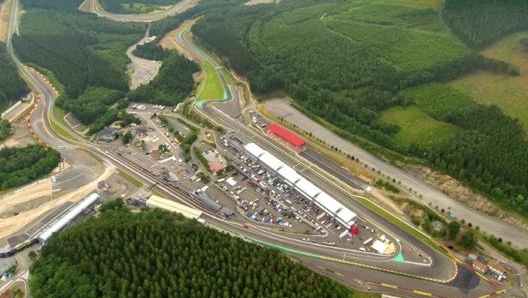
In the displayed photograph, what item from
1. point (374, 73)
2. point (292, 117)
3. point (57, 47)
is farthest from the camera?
point (57, 47)

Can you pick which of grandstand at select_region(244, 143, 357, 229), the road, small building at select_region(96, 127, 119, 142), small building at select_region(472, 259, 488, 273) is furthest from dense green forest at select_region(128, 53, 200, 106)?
small building at select_region(472, 259, 488, 273)

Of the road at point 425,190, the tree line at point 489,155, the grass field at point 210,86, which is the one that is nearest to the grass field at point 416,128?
Result: the tree line at point 489,155

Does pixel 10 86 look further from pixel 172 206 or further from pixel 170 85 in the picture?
pixel 172 206

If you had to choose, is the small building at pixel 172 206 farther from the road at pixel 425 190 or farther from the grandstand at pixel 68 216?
the road at pixel 425 190

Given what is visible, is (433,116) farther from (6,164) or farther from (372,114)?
(6,164)


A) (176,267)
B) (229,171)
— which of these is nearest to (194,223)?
(176,267)

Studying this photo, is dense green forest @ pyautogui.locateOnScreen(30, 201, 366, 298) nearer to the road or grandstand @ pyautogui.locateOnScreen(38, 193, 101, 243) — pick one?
grandstand @ pyautogui.locateOnScreen(38, 193, 101, 243)

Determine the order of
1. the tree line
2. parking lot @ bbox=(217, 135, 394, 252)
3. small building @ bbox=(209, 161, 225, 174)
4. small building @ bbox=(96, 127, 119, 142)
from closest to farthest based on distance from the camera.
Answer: parking lot @ bbox=(217, 135, 394, 252) < the tree line < small building @ bbox=(209, 161, 225, 174) < small building @ bbox=(96, 127, 119, 142)
